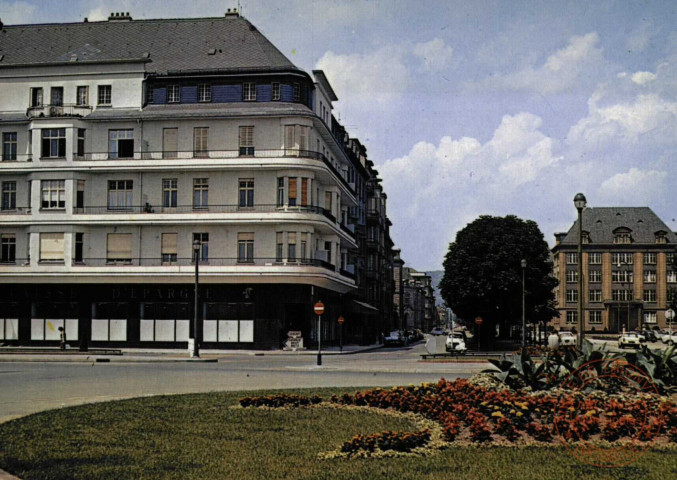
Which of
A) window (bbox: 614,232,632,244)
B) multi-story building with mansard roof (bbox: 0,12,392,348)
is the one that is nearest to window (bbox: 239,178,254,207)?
multi-story building with mansard roof (bbox: 0,12,392,348)

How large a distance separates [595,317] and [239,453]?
129924 millimetres

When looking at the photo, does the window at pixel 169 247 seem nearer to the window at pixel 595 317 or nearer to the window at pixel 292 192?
the window at pixel 292 192

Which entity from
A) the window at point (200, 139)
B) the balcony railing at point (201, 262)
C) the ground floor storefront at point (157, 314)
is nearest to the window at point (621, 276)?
the ground floor storefront at point (157, 314)

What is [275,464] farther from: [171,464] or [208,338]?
[208,338]

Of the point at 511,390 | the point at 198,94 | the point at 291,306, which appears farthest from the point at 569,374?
the point at 198,94

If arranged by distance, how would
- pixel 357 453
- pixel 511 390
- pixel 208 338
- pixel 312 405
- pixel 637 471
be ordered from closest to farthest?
pixel 637 471, pixel 357 453, pixel 511 390, pixel 312 405, pixel 208 338

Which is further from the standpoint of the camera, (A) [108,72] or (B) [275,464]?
(A) [108,72]

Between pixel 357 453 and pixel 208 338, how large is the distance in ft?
142

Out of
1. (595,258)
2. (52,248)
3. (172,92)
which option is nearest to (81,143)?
(172,92)

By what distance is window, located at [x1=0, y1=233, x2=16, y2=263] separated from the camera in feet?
178

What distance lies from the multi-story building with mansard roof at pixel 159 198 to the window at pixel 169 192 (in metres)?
0.07

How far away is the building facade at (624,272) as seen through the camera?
130m

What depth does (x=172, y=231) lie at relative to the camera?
2101 inches

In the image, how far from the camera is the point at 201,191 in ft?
175
